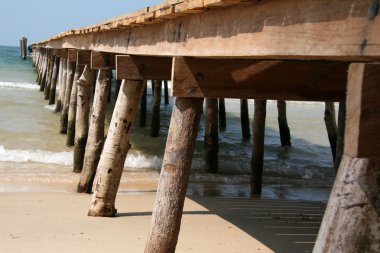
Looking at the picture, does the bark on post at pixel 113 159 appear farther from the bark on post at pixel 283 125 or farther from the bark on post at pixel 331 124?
the bark on post at pixel 283 125

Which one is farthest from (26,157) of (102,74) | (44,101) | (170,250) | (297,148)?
(44,101)

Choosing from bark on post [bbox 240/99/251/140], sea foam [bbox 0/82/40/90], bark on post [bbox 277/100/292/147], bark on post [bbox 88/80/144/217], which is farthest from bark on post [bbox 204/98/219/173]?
sea foam [bbox 0/82/40/90]

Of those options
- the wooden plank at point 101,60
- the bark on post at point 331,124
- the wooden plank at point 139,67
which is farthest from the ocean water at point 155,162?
the wooden plank at point 139,67

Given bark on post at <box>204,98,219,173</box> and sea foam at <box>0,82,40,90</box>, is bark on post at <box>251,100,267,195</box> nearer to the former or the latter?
bark on post at <box>204,98,219,173</box>

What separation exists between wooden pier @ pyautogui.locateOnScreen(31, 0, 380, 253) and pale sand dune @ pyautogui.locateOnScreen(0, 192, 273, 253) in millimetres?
398

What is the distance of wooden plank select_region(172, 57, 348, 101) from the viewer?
338 cm

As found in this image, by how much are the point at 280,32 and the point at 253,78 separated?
1031mm

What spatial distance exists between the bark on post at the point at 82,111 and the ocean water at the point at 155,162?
286mm

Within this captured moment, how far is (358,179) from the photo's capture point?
180 centimetres

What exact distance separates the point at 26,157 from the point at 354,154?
9.07m

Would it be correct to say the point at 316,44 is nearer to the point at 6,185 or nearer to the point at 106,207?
the point at 106,207

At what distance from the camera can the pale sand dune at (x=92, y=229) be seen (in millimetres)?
4691

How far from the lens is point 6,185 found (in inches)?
309

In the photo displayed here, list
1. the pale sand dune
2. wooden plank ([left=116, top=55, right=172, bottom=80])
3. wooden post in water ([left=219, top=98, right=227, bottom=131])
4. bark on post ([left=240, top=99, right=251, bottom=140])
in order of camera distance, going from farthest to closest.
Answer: wooden post in water ([left=219, top=98, right=227, bottom=131]) → bark on post ([left=240, top=99, right=251, bottom=140]) → wooden plank ([left=116, top=55, right=172, bottom=80]) → the pale sand dune
